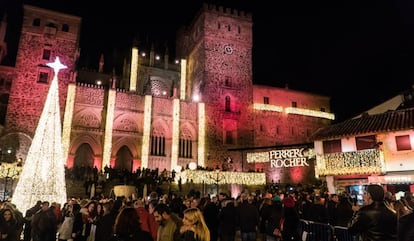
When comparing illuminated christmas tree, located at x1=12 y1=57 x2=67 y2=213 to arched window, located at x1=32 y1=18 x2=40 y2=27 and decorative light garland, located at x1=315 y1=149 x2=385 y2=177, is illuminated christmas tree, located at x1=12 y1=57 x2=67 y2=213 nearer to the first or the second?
decorative light garland, located at x1=315 y1=149 x2=385 y2=177

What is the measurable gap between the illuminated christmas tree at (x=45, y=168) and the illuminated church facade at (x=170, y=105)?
13097mm

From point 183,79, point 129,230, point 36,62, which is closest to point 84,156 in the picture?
point 36,62

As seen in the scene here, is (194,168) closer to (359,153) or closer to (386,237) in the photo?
(359,153)

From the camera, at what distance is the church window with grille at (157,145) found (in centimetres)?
2986

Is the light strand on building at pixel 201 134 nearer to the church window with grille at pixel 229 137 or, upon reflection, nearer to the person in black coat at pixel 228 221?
the church window with grille at pixel 229 137

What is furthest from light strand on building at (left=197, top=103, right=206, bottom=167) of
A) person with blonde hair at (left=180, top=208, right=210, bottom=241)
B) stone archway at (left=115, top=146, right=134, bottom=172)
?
person with blonde hair at (left=180, top=208, right=210, bottom=241)

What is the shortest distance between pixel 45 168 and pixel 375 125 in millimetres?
18386

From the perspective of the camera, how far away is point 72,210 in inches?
341

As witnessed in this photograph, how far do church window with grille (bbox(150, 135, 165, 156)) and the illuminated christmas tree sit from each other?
1650 cm

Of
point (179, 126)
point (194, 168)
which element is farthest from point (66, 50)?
point (194, 168)

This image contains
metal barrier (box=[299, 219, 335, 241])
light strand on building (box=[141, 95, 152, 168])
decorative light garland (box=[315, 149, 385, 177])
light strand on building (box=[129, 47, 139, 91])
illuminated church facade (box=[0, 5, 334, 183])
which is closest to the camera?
metal barrier (box=[299, 219, 335, 241])

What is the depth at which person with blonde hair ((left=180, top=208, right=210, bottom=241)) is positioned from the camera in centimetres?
405

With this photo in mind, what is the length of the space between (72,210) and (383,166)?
1756 centimetres

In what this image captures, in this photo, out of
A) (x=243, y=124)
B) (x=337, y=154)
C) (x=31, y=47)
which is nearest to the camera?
(x=337, y=154)
